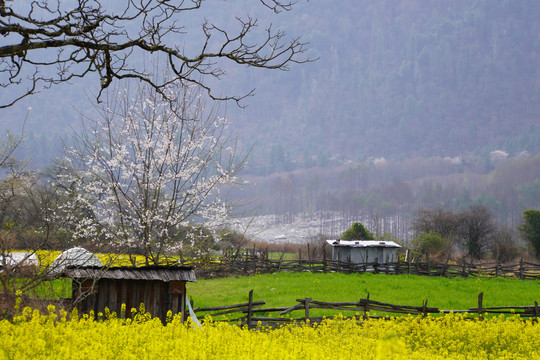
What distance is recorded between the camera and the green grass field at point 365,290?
915 inches

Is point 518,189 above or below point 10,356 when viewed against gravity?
above

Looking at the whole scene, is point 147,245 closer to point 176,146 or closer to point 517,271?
point 176,146

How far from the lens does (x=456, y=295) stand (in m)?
25.3

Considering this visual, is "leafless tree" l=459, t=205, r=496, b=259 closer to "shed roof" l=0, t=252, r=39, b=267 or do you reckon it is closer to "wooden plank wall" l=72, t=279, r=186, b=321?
"shed roof" l=0, t=252, r=39, b=267

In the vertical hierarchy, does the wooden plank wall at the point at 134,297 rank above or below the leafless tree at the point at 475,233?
below

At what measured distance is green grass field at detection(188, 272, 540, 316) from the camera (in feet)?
76.3

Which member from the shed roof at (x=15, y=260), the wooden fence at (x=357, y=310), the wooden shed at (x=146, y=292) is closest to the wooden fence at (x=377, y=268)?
the wooden fence at (x=357, y=310)

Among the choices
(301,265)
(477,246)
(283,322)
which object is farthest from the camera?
(477,246)

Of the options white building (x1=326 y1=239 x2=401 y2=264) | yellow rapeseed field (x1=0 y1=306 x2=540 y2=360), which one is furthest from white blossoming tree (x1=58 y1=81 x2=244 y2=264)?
white building (x1=326 y1=239 x2=401 y2=264)

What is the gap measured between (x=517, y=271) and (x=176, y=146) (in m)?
29.4

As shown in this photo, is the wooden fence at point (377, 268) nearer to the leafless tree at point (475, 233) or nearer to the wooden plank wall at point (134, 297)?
the leafless tree at point (475, 233)

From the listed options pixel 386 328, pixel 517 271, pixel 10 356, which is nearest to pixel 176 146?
pixel 386 328

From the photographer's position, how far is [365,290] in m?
25.5

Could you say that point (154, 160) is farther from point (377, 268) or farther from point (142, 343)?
point (377, 268)
